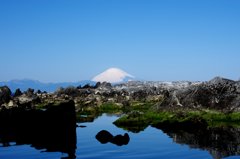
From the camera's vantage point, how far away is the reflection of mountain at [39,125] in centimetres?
4291

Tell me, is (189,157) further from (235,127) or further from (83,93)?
(83,93)

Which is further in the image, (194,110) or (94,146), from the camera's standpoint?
(194,110)

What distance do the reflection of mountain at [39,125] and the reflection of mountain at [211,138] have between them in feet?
34.6

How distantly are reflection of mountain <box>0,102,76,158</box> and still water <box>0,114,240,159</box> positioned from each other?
181 cm

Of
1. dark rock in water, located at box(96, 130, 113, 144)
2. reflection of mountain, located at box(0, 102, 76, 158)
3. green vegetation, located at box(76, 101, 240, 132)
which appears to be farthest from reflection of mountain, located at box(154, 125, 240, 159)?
reflection of mountain, located at box(0, 102, 76, 158)

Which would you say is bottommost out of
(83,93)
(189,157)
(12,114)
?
(189,157)

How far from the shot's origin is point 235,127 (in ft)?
164

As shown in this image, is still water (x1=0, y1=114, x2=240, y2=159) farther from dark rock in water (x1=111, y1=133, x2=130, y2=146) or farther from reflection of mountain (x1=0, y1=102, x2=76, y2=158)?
reflection of mountain (x1=0, y1=102, x2=76, y2=158)

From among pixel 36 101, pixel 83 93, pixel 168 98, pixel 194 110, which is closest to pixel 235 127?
pixel 194 110

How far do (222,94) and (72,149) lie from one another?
32.2 metres

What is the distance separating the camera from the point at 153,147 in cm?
3847

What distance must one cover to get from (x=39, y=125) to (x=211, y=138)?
16841 millimetres

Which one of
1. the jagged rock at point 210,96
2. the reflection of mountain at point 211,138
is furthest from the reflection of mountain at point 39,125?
the jagged rock at point 210,96

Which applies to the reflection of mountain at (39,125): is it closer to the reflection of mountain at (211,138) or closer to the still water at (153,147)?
the still water at (153,147)
